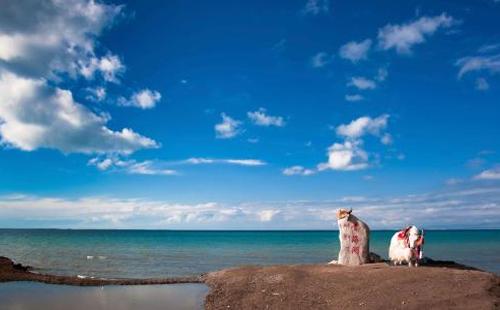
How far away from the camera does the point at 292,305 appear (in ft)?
55.9

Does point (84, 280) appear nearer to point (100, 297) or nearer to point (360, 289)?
point (100, 297)

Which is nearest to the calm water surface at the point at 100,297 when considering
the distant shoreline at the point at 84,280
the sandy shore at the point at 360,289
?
the distant shoreline at the point at 84,280

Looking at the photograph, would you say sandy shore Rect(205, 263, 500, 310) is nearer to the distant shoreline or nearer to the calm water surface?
the calm water surface

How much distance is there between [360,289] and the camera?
Answer: 17.9 metres

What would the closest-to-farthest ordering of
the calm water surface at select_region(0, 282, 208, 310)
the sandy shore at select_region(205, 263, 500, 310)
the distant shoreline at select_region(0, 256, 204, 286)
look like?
1. the sandy shore at select_region(205, 263, 500, 310)
2. the calm water surface at select_region(0, 282, 208, 310)
3. the distant shoreline at select_region(0, 256, 204, 286)

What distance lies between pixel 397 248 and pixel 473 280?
543 cm

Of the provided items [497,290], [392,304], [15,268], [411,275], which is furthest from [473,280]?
[15,268]

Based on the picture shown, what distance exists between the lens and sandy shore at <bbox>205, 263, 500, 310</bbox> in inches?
630

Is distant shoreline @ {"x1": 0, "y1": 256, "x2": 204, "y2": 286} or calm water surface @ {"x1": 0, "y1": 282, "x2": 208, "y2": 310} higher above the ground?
Result: distant shoreline @ {"x1": 0, "y1": 256, "x2": 204, "y2": 286}

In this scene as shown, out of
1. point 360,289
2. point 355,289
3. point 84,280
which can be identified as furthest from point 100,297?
point 360,289

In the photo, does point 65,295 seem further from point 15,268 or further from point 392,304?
point 392,304

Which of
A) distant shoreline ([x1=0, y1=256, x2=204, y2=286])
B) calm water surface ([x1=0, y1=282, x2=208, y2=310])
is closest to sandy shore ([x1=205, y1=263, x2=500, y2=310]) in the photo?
calm water surface ([x1=0, y1=282, x2=208, y2=310])

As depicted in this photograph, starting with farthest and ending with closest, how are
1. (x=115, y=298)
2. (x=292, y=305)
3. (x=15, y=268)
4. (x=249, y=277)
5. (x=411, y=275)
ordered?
(x=15, y=268), (x=249, y=277), (x=115, y=298), (x=411, y=275), (x=292, y=305)

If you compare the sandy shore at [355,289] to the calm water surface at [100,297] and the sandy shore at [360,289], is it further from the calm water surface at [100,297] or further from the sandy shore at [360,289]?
the calm water surface at [100,297]
